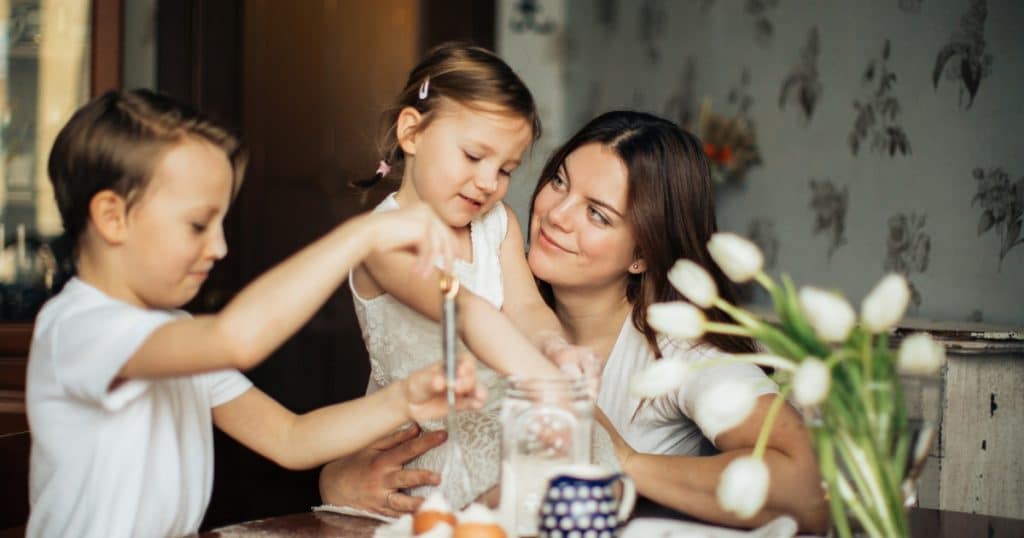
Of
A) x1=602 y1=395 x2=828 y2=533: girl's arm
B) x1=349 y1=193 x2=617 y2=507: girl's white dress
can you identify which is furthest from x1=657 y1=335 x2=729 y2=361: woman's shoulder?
x1=349 y1=193 x2=617 y2=507: girl's white dress

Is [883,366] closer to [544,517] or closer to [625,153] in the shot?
[544,517]

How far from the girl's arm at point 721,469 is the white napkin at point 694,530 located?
19 cm

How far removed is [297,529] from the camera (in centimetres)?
140

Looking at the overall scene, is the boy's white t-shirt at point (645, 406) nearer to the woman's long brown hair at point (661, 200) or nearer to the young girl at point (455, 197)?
the woman's long brown hair at point (661, 200)

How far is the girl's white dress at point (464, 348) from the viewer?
5.10ft

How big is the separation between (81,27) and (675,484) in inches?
81.3

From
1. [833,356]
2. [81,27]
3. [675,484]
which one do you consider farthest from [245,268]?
[833,356]

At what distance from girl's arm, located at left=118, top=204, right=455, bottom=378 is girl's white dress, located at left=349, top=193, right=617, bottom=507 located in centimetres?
40

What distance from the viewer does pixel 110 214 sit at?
1.21 metres

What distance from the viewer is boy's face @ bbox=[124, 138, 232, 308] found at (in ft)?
3.96

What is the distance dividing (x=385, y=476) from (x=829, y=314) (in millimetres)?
874

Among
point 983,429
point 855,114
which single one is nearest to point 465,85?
point 983,429

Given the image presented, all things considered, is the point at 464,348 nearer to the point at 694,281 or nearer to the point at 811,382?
the point at 694,281

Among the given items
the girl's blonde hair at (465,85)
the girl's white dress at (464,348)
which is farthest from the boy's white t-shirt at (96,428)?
the girl's blonde hair at (465,85)
